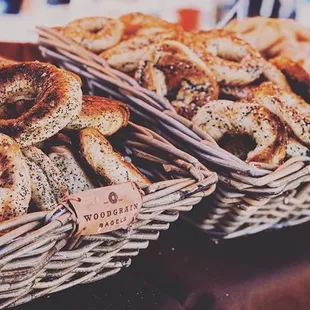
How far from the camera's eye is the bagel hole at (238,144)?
52.6 inches

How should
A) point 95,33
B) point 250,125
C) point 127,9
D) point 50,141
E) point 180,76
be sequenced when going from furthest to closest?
point 127,9, point 95,33, point 180,76, point 250,125, point 50,141

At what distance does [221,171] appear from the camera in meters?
1.18

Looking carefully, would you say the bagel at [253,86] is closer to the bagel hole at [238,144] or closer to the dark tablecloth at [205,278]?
the bagel hole at [238,144]

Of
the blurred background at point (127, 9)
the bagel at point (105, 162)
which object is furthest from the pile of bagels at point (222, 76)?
the blurred background at point (127, 9)

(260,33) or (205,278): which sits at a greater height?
(260,33)

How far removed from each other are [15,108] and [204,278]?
50 centimetres

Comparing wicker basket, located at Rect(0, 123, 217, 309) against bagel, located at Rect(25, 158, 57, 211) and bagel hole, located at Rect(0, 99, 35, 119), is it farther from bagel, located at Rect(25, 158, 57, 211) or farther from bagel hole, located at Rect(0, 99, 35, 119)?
bagel hole, located at Rect(0, 99, 35, 119)

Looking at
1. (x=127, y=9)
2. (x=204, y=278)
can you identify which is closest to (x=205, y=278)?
(x=204, y=278)

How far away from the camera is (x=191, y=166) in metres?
1.11

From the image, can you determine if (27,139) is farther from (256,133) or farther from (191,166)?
(256,133)

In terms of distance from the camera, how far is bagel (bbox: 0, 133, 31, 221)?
0.92 meters

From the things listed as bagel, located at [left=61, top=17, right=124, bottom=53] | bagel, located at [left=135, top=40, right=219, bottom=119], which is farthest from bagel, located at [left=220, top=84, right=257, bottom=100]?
bagel, located at [left=61, top=17, right=124, bottom=53]

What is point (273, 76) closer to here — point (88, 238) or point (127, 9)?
point (88, 238)

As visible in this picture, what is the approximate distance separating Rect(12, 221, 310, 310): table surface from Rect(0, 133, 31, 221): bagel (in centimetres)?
21
